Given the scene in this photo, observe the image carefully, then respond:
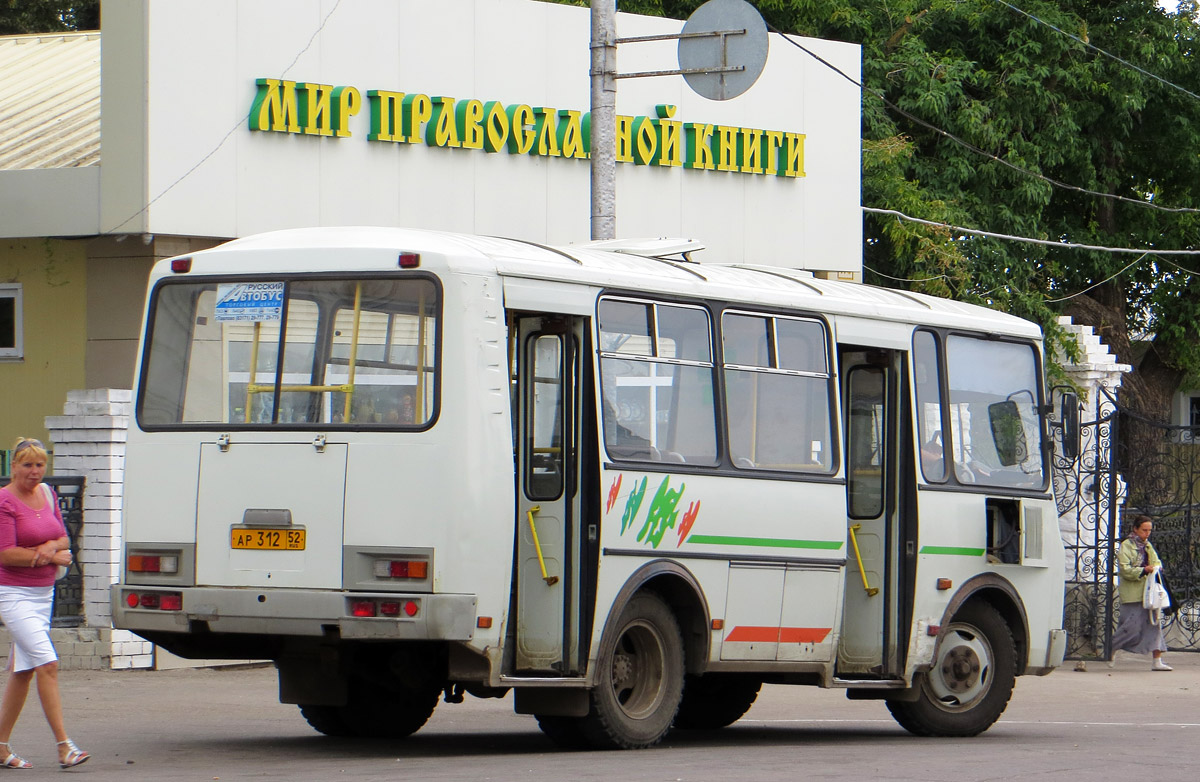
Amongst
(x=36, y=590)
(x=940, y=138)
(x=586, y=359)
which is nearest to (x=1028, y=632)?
(x=586, y=359)

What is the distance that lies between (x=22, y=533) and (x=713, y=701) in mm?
5455

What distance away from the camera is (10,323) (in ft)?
60.5

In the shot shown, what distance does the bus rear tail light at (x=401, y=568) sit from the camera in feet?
33.6

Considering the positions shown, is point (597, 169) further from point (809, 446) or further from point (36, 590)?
point (36, 590)

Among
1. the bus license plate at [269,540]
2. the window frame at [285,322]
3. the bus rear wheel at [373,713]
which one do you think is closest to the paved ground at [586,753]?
the bus rear wheel at [373,713]

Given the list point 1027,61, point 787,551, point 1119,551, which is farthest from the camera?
point 1027,61

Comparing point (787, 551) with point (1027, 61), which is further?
point (1027, 61)

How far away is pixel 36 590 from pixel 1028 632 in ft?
22.6

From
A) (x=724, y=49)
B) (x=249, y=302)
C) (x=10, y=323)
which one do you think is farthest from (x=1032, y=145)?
(x=249, y=302)

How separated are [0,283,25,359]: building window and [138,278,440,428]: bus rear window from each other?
749 centimetres

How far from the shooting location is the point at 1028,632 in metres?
14.0

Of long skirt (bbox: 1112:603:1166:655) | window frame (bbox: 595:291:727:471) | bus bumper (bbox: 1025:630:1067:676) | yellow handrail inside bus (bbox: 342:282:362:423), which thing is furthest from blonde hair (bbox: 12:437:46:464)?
long skirt (bbox: 1112:603:1166:655)

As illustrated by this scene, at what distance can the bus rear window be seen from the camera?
1055 centimetres

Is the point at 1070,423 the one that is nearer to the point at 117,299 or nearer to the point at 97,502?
the point at 97,502
